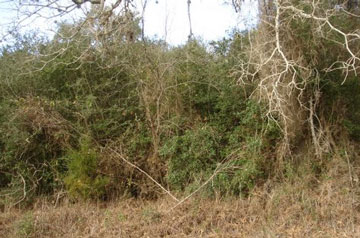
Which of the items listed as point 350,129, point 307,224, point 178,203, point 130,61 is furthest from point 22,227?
point 350,129

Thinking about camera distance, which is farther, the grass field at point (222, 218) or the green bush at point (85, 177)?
the green bush at point (85, 177)

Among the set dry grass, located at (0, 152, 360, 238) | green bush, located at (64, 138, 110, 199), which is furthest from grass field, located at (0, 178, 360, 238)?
green bush, located at (64, 138, 110, 199)

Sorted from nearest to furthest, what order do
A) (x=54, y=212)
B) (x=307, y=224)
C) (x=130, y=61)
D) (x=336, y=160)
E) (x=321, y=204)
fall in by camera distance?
(x=307, y=224) → (x=321, y=204) → (x=54, y=212) → (x=336, y=160) → (x=130, y=61)

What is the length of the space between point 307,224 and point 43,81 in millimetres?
6418

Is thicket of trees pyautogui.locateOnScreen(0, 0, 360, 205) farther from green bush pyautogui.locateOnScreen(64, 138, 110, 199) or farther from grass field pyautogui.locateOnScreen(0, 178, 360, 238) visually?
grass field pyautogui.locateOnScreen(0, 178, 360, 238)

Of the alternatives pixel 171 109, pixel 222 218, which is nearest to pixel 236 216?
pixel 222 218

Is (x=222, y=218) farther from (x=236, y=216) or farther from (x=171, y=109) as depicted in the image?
(x=171, y=109)

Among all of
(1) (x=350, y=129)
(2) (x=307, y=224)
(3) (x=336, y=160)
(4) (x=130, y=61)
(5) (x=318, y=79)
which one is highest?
(4) (x=130, y=61)

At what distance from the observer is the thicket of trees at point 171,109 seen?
6922mm

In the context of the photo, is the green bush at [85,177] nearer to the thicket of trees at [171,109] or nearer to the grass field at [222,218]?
the thicket of trees at [171,109]

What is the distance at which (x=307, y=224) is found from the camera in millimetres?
5562

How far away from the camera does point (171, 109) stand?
7.97 metres

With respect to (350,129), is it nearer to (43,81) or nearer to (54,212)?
(54,212)

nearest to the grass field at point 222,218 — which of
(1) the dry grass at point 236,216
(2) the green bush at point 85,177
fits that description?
(1) the dry grass at point 236,216
